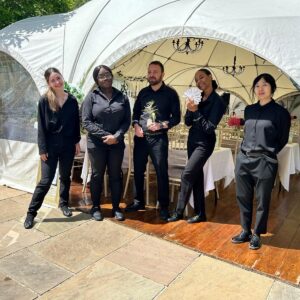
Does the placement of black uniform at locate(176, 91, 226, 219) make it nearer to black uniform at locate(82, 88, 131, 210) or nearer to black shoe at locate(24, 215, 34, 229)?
black uniform at locate(82, 88, 131, 210)

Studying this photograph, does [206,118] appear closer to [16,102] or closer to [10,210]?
[10,210]

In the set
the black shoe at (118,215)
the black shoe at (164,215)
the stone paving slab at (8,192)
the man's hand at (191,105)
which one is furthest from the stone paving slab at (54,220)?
the man's hand at (191,105)

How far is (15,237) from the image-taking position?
3609mm

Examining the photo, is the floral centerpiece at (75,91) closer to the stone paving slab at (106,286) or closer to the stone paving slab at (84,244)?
the stone paving slab at (84,244)

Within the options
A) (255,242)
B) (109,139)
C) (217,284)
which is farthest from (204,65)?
(217,284)

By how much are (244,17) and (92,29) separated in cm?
249

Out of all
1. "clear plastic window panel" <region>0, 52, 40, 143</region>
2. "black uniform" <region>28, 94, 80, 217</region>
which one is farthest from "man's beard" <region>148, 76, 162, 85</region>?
"clear plastic window panel" <region>0, 52, 40, 143</region>

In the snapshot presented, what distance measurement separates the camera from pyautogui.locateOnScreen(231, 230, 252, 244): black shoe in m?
3.68

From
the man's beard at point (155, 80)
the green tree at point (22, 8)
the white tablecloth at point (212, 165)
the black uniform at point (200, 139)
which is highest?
the green tree at point (22, 8)

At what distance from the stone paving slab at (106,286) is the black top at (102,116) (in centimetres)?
150

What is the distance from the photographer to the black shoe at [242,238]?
368 centimetres

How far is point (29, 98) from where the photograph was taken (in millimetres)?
5199

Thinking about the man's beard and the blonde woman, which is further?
the man's beard

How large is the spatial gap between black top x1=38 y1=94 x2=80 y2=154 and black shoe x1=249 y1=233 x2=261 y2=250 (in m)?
2.35
